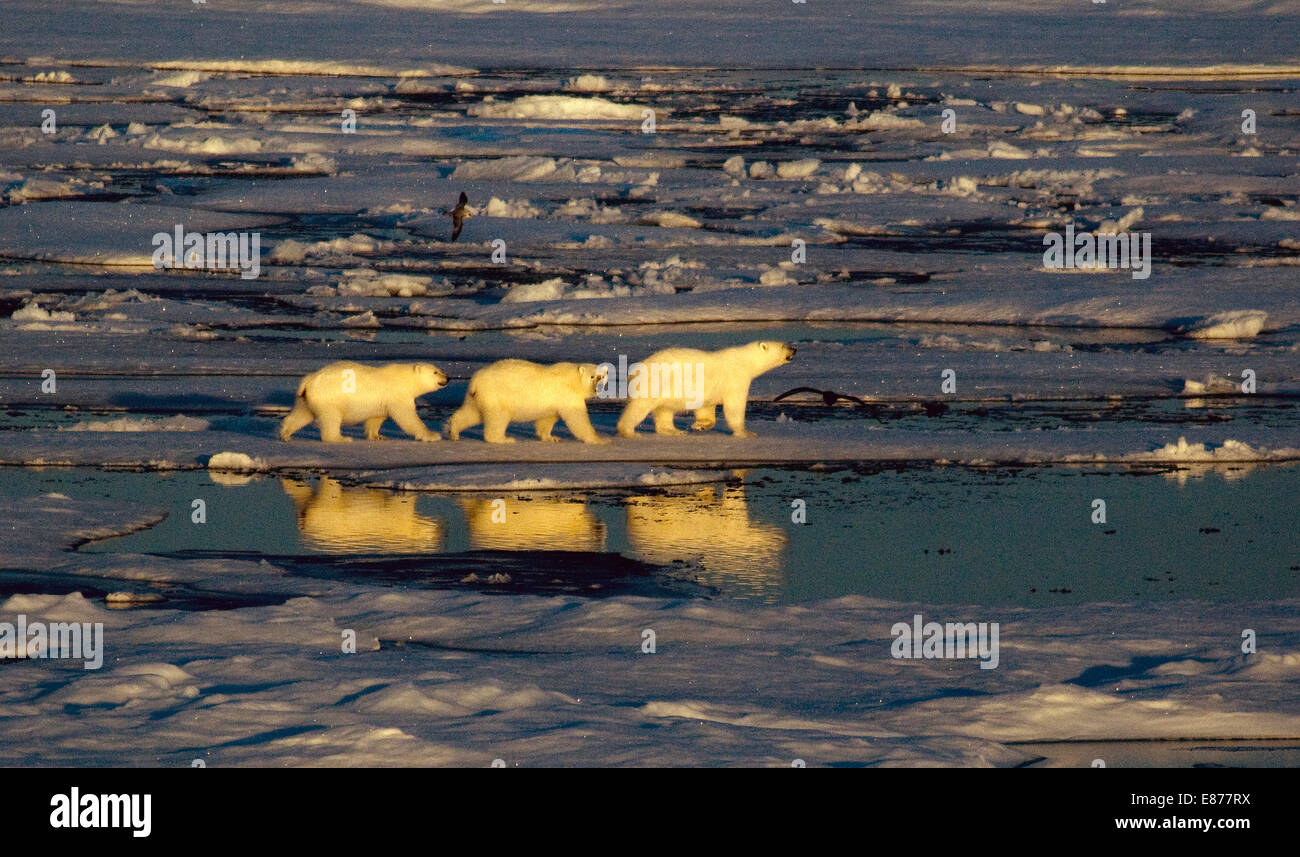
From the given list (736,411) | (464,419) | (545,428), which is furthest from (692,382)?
(464,419)

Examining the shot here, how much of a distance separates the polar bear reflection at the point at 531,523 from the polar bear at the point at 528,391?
90 centimetres

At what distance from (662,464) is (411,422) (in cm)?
155

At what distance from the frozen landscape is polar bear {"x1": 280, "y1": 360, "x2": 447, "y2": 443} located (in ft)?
0.57

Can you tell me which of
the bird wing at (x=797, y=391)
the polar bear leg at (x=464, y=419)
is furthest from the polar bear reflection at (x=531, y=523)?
the bird wing at (x=797, y=391)

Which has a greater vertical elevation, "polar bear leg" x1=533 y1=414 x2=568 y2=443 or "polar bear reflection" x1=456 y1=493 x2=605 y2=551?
"polar bear leg" x1=533 y1=414 x2=568 y2=443

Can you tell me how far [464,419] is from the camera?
10883 millimetres

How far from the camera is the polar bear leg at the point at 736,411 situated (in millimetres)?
11031

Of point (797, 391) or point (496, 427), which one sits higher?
point (797, 391)

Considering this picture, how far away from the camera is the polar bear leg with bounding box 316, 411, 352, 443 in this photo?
1078 centimetres

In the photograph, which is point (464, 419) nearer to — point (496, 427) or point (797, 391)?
point (496, 427)

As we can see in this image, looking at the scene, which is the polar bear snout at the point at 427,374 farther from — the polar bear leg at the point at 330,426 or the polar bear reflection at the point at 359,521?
the polar bear reflection at the point at 359,521

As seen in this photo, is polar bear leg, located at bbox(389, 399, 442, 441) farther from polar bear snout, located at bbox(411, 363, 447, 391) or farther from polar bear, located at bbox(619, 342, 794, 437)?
polar bear, located at bbox(619, 342, 794, 437)

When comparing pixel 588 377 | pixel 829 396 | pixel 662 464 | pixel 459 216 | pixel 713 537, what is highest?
pixel 459 216

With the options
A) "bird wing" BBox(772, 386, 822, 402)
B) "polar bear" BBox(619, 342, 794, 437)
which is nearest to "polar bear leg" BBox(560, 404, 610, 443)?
"polar bear" BBox(619, 342, 794, 437)
